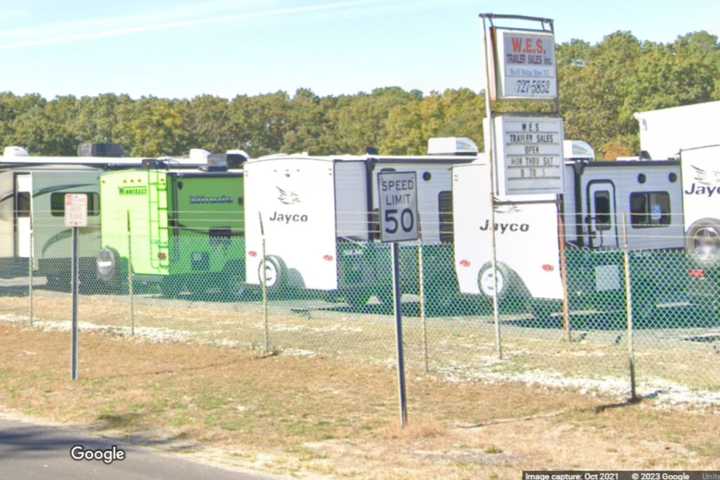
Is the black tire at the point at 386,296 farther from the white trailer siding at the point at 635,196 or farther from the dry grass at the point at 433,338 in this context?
the white trailer siding at the point at 635,196

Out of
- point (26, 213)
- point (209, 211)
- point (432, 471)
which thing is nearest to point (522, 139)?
point (432, 471)

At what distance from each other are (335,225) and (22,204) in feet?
30.7

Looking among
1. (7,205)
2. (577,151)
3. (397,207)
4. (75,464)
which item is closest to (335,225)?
(577,151)

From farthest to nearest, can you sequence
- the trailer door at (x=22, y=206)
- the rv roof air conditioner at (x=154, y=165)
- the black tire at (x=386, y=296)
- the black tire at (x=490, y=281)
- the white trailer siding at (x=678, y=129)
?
the trailer door at (x=22, y=206), the white trailer siding at (x=678, y=129), the rv roof air conditioner at (x=154, y=165), the black tire at (x=386, y=296), the black tire at (x=490, y=281)

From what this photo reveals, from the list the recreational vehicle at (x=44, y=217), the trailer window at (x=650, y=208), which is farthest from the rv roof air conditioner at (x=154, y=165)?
the trailer window at (x=650, y=208)

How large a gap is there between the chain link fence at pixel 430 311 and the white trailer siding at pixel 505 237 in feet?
0.44

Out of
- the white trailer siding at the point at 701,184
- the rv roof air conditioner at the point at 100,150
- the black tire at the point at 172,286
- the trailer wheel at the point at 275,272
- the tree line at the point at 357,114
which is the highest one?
the tree line at the point at 357,114

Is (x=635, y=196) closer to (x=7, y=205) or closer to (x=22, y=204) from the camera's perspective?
(x=22, y=204)

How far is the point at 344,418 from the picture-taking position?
11008 millimetres

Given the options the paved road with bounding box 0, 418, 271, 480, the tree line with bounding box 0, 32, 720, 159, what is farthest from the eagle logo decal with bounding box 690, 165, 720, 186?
the tree line with bounding box 0, 32, 720, 159

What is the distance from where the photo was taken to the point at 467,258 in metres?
18.3

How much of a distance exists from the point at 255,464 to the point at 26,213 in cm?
1722

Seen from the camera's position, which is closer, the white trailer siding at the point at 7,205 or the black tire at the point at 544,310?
the black tire at the point at 544,310

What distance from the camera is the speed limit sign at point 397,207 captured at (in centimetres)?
1021
